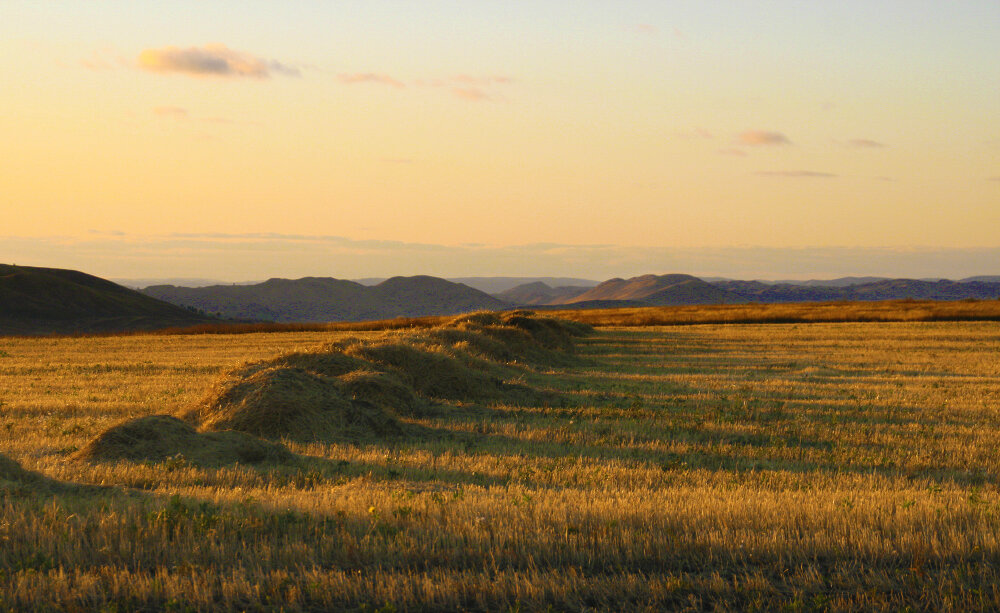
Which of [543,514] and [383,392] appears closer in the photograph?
[543,514]

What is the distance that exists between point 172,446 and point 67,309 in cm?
10550

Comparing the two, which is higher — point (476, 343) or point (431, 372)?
point (476, 343)

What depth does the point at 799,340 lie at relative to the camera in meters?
43.6

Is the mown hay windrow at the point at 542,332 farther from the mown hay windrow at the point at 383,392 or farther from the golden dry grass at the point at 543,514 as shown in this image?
the mown hay windrow at the point at 383,392

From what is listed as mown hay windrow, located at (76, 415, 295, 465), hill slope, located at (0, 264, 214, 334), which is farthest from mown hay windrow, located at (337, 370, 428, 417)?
hill slope, located at (0, 264, 214, 334)

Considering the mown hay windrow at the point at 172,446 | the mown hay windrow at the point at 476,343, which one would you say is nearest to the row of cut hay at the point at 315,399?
the mown hay windrow at the point at 172,446

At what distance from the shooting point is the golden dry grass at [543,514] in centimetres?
582

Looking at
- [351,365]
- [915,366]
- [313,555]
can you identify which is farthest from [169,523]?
[915,366]

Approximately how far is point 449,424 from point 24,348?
37134mm

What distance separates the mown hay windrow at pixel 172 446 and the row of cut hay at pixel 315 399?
16 millimetres

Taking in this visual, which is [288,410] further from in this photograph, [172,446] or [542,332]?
[542,332]

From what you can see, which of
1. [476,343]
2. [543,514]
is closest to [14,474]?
[543,514]

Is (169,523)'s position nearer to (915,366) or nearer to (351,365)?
(351,365)

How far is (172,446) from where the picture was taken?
11656 millimetres
